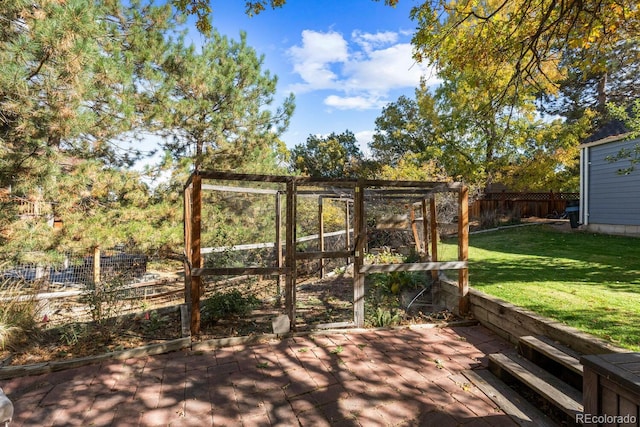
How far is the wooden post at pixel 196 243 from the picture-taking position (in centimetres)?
356

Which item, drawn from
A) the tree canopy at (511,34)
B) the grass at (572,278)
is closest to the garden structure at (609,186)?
the grass at (572,278)

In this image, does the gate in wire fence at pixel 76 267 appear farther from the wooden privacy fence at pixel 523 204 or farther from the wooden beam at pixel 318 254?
the wooden privacy fence at pixel 523 204

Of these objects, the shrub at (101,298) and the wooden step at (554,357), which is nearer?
the wooden step at (554,357)

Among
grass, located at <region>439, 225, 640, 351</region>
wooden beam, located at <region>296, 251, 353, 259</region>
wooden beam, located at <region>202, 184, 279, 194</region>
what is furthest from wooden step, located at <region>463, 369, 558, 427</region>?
wooden beam, located at <region>202, 184, 279, 194</region>

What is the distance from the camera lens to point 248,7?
3625 mm

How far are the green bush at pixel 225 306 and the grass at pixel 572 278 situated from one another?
3304mm

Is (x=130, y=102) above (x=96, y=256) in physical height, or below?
above

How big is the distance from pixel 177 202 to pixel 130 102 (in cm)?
221

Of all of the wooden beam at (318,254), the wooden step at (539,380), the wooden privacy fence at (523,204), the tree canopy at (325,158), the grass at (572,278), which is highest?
the tree canopy at (325,158)

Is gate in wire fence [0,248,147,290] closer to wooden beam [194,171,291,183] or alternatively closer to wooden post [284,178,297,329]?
wooden beam [194,171,291,183]

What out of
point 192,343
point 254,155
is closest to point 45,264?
point 192,343

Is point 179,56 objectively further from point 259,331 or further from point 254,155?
point 259,331

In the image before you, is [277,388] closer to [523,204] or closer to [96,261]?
[96,261]

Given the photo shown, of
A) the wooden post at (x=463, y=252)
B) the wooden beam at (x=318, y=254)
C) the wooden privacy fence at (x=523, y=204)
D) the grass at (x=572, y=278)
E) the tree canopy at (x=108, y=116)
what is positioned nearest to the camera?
the grass at (x=572, y=278)
